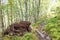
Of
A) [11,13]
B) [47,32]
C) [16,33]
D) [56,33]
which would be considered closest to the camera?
[56,33]

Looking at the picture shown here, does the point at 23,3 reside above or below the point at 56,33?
above

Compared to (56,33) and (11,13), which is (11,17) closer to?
(11,13)

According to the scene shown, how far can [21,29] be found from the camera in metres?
2.38

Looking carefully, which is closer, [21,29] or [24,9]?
[21,29]

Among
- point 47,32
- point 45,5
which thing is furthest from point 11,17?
point 47,32

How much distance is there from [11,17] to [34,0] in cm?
85

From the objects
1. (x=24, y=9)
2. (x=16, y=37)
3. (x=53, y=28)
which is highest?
(x=24, y=9)

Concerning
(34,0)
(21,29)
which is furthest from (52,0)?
(21,29)

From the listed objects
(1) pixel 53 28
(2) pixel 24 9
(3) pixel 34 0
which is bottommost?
(1) pixel 53 28

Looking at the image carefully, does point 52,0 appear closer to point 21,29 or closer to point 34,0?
point 34,0

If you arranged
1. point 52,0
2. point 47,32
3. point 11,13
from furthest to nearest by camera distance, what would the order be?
point 52,0 → point 11,13 → point 47,32

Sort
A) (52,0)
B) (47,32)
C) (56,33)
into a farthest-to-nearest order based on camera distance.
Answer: (52,0) → (47,32) → (56,33)

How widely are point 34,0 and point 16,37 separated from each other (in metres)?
2.17

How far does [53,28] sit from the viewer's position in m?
2.08
